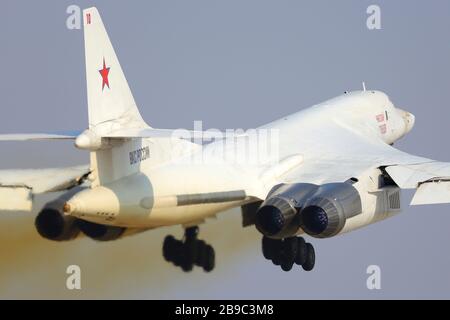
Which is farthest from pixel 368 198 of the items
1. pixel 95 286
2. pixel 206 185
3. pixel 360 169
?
pixel 95 286

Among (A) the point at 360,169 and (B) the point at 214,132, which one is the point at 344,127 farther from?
(B) the point at 214,132

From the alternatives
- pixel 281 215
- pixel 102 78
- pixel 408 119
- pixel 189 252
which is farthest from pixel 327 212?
pixel 408 119

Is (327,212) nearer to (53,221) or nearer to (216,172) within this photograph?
(216,172)

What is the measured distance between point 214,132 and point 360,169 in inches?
267

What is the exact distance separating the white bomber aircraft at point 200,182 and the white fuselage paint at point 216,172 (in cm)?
3

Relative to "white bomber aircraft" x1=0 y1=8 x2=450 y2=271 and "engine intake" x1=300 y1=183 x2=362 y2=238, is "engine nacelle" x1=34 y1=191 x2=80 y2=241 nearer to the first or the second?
"white bomber aircraft" x1=0 y1=8 x2=450 y2=271

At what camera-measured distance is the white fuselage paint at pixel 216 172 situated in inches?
1330

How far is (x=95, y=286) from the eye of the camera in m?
36.9

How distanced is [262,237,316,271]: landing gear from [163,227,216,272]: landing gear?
1326 mm

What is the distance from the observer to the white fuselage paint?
33.8m

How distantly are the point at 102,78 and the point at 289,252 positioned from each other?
681 centimetres

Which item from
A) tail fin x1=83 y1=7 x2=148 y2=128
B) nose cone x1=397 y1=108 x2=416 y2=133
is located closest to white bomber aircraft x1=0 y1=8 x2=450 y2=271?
tail fin x1=83 y1=7 x2=148 y2=128

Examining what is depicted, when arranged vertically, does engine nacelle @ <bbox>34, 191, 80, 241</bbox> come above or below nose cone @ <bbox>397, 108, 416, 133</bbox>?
below

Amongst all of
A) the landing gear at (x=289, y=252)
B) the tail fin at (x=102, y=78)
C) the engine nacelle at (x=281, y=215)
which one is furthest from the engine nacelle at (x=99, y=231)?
the landing gear at (x=289, y=252)
